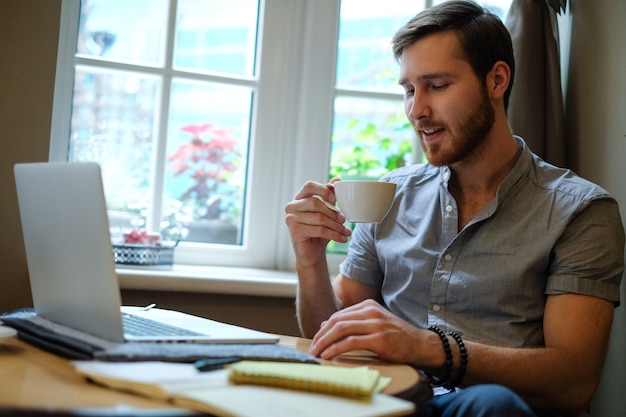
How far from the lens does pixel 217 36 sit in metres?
2.23

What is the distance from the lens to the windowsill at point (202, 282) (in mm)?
1825

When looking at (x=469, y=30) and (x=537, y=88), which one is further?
(x=537, y=88)

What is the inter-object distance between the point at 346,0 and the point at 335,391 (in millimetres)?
1733

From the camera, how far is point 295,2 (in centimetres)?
222

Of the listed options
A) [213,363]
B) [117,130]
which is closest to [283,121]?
[117,130]

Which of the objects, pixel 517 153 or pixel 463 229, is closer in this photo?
pixel 463 229

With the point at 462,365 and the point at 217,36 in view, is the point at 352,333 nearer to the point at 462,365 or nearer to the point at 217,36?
the point at 462,365

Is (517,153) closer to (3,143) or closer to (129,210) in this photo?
(129,210)

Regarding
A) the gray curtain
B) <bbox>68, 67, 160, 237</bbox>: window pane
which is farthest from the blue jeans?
<bbox>68, 67, 160, 237</bbox>: window pane

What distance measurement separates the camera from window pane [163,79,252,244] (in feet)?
7.18

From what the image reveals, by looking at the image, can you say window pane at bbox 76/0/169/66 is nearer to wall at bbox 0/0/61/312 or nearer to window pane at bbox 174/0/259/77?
window pane at bbox 174/0/259/77

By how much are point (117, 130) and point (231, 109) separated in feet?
1.18

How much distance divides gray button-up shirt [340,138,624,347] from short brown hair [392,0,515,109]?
25 cm

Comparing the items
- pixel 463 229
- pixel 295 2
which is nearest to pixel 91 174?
pixel 463 229
